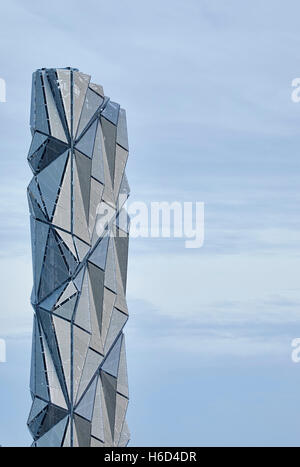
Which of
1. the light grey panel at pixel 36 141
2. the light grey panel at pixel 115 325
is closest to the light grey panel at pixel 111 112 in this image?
the light grey panel at pixel 36 141

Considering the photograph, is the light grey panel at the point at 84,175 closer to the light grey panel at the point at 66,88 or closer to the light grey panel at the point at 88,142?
the light grey panel at the point at 88,142

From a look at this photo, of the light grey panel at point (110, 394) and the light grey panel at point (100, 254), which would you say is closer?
the light grey panel at point (100, 254)

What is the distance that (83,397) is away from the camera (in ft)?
109

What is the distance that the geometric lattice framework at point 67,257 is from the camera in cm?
3234

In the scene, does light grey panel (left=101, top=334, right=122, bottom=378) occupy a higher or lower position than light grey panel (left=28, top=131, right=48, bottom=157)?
lower

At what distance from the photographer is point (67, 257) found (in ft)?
106

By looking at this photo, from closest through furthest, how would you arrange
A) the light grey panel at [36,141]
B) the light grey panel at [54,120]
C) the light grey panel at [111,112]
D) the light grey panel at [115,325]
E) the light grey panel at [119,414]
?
the light grey panel at [54,120] < the light grey panel at [36,141] < the light grey panel at [115,325] < the light grey panel at [111,112] < the light grey panel at [119,414]

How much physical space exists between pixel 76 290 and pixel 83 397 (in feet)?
13.8

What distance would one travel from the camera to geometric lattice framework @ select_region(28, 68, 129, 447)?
32344mm

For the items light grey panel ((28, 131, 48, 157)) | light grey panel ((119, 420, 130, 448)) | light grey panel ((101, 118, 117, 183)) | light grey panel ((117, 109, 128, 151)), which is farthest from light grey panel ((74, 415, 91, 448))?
light grey panel ((117, 109, 128, 151))

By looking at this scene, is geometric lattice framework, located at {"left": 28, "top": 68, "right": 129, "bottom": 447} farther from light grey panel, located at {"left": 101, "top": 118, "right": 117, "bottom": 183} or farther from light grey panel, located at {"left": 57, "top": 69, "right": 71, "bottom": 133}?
light grey panel, located at {"left": 101, "top": 118, "right": 117, "bottom": 183}

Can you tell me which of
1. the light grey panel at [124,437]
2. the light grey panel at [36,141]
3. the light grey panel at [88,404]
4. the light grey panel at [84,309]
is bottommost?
the light grey panel at [124,437]
